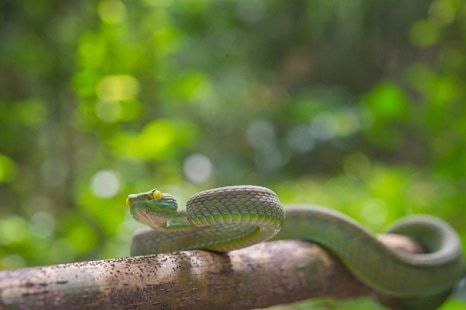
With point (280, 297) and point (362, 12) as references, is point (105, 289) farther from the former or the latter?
point (362, 12)

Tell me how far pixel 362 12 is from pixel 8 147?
12.1 ft

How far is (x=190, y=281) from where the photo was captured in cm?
136

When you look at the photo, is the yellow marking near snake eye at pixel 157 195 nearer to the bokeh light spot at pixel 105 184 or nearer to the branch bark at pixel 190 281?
the branch bark at pixel 190 281

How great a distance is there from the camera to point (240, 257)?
1.59 metres

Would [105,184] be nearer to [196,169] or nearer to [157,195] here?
[196,169]

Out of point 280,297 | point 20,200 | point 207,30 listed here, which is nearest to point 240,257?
point 280,297

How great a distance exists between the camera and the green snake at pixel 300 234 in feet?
4.63

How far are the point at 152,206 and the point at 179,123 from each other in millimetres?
2166

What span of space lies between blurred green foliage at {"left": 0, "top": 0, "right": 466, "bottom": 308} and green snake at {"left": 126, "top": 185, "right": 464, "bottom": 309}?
67 cm

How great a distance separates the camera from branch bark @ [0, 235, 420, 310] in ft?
3.59

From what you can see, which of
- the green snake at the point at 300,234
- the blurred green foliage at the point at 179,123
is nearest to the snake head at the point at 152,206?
the green snake at the point at 300,234

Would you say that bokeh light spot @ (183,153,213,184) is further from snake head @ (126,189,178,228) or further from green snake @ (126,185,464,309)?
snake head @ (126,189,178,228)

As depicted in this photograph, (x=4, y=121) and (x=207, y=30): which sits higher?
(x=207, y=30)

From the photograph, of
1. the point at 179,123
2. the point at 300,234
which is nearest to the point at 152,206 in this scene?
the point at 300,234
